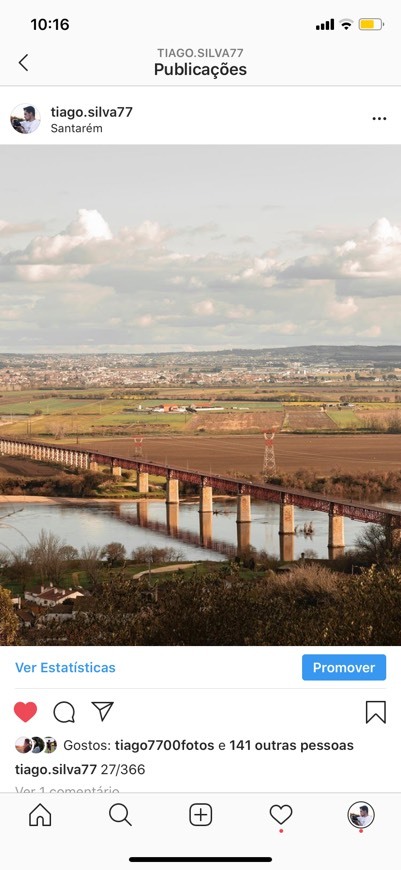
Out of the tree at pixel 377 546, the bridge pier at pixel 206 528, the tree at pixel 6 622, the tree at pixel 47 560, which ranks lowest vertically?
the bridge pier at pixel 206 528

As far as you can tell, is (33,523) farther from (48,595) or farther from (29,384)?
(29,384)

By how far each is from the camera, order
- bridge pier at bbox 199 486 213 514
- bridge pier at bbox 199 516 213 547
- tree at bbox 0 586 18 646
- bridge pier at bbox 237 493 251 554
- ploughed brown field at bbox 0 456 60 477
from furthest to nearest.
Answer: ploughed brown field at bbox 0 456 60 477 < bridge pier at bbox 199 486 213 514 < bridge pier at bbox 237 493 251 554 < bridge pier at bbox 199 516 213 547 < tree at bbox 0 586 18 646

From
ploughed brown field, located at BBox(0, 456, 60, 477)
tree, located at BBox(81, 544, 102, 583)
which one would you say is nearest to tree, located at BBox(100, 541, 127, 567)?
tree, located at BBox(81, 544, 102, 583)
